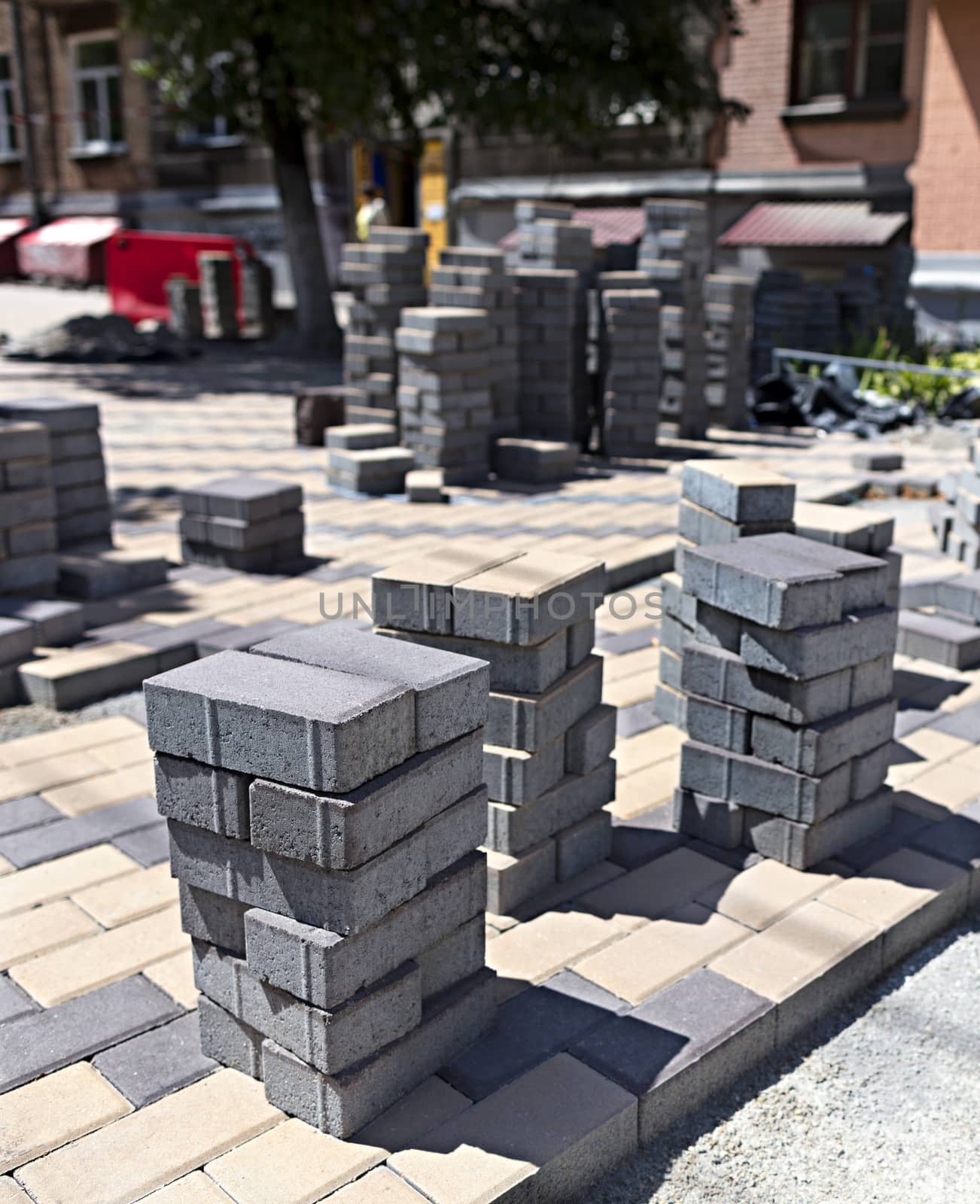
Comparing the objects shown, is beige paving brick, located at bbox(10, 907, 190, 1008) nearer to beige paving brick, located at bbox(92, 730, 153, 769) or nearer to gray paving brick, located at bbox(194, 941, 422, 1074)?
gray paving brick, located at bbox(194, 941, 422, 1074)

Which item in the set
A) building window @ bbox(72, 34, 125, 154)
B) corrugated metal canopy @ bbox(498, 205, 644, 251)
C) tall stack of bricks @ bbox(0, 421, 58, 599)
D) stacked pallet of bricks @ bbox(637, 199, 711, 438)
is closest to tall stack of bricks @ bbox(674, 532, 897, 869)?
tall stack of bricks @ bbox(0, 421, 58, 599)

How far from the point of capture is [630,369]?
1122 cm

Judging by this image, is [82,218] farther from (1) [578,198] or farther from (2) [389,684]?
(2) [389,684]

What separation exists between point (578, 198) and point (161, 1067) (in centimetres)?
2032

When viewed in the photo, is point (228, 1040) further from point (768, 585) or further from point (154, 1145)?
point (768, 585)

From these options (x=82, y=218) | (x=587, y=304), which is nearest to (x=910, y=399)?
(x=587, y=304)

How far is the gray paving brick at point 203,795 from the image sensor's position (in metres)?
2.81

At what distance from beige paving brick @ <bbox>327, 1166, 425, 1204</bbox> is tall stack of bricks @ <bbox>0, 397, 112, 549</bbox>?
5.20m

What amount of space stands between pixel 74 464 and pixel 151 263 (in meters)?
16.6

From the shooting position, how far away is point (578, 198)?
21.7 meters

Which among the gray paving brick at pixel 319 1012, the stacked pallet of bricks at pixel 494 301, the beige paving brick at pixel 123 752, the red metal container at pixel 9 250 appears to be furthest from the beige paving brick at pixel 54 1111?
the red metal container at pixel 9 250

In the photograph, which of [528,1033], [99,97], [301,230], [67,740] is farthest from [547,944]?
[99,97]

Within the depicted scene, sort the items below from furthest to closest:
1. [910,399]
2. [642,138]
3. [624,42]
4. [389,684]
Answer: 1. [642,138]
2. [624,42]
3. [910,399]
4. [389,684]

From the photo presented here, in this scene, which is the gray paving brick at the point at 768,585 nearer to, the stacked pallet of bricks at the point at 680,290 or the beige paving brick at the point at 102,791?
the beige paving brick at the point at 102,791
